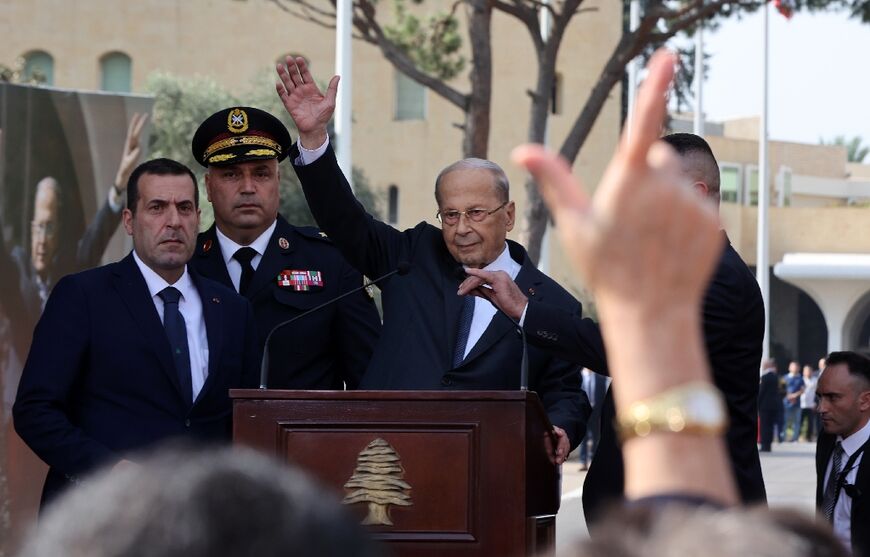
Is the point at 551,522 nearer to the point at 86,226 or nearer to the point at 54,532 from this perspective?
the point at 54,532

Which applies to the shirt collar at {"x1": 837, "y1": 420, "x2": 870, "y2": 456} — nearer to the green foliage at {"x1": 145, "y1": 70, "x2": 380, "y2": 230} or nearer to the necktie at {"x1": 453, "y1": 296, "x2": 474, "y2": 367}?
the necktie at {"x1": 453, "y1": 296, "x2": 474, "y2": 367}

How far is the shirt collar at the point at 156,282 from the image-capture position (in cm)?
532

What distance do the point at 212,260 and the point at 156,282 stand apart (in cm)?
76

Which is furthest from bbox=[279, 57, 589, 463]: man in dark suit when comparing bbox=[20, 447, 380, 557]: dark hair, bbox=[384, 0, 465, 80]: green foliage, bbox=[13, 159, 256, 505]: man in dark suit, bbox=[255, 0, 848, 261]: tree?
bbox=[384, 0, 465, 80]: green foliage

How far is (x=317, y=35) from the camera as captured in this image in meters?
48.8

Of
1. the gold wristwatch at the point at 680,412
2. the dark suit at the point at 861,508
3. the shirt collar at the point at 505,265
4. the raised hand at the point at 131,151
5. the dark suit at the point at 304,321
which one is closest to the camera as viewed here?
the gold wristwatch at the point at 680,412

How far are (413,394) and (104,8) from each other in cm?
4655

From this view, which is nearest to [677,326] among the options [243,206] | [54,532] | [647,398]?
[647,398]

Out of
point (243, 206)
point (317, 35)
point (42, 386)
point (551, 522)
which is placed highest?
point (317, 35)

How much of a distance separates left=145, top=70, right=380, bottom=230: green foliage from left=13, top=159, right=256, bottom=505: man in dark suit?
30593mm

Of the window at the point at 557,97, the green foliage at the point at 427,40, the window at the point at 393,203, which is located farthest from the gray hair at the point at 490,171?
the window at the point at 393,203

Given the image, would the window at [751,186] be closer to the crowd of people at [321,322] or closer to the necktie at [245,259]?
the crowd of people at [321,322]

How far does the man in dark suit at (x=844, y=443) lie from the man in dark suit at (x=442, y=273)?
1707 millimetres

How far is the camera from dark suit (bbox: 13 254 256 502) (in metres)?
4.96
